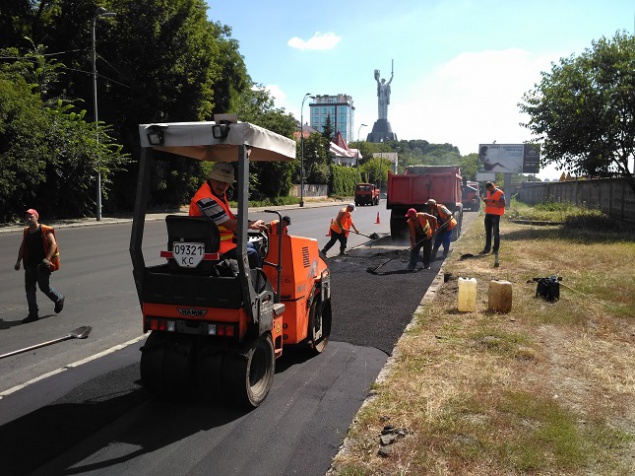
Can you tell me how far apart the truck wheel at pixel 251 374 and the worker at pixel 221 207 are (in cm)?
67

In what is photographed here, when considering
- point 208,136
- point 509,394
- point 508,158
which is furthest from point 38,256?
point 508,158

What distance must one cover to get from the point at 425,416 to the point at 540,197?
142 feet

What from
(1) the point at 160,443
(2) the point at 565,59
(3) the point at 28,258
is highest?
(2) the point at 565,59

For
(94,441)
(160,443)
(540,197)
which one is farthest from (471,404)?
(540,197)

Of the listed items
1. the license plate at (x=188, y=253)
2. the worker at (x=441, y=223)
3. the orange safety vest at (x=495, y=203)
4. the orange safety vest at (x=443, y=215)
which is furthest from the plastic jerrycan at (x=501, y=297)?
the orange safety vest at (x=495, y=203)

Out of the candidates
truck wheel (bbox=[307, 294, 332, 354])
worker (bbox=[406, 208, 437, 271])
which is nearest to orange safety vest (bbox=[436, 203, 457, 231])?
worker (bbox=[406, 208, 437, 271])

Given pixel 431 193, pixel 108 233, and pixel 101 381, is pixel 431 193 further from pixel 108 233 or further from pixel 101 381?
pixel 101 381

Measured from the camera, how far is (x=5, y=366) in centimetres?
504

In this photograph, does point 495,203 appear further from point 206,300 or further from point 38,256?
point 206,300

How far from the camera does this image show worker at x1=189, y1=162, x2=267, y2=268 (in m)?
3.98

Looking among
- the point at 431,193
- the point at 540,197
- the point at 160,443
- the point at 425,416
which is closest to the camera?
the point at 160,443

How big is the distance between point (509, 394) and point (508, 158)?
44.2 meters

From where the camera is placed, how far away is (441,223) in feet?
43.7

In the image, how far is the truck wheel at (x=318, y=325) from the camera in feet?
17.2
